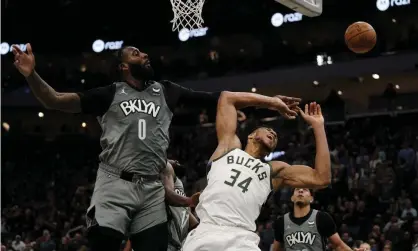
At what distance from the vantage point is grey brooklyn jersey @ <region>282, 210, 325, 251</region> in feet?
27.6

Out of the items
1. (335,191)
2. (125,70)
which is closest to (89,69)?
(335,191)

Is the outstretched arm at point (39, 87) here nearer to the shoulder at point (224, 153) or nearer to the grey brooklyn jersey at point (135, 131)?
the grey brooklyn jersey at point (135, 131)

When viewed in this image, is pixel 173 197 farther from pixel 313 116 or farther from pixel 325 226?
pixel 325 226

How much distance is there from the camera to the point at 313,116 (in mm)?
5555

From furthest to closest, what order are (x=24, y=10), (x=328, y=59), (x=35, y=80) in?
(x=24, y=10) → (x=328, y=59) → (x=35, y=80)

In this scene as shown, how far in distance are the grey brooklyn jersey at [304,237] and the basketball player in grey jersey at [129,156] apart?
11.6 ft

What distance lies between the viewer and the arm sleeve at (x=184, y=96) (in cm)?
535

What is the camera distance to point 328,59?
23.7 m

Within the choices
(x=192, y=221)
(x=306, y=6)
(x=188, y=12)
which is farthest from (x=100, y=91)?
(x=306, y=6)

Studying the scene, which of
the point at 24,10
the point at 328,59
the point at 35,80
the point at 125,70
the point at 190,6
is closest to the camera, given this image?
the point at 35,80

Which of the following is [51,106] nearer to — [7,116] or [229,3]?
[229,3]

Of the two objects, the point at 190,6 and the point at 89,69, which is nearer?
the point at 190,6

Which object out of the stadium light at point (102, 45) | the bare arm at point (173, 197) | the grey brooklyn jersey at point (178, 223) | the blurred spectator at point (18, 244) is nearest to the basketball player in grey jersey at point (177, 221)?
the grey brooklyn jersey at point (178, 223)

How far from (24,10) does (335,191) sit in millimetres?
17198
